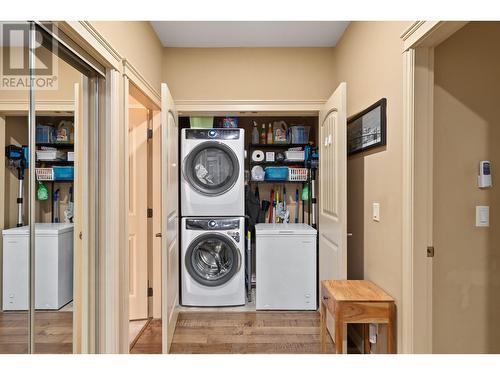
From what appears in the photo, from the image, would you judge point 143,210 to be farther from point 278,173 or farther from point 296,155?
point 296,155

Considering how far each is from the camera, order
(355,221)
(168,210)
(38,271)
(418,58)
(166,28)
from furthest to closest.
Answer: (166,28)
(355,221)
(168,210)
(418,58)
(38,271)

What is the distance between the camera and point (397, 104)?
209 centimetres

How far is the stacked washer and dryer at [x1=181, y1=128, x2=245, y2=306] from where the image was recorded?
379 cm

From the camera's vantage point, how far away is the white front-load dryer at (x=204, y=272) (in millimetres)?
3795

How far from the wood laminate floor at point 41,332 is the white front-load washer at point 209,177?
78.9 inches

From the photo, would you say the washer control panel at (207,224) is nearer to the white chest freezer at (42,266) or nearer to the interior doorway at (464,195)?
the white chest freezer at (42,266)

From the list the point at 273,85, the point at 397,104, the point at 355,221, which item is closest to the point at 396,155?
the point at 397,104

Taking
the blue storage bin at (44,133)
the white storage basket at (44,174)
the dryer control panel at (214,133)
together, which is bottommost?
the white storage basket at (44,174)

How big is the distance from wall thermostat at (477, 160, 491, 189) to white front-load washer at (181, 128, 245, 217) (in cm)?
226

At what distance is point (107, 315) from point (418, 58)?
2.22 metres

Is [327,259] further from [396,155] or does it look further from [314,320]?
[396,155]

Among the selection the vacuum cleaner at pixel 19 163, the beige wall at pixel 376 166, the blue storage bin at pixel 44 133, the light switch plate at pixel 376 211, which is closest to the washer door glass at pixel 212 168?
the beige wall at pixel 376 166

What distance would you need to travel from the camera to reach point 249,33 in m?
3.32

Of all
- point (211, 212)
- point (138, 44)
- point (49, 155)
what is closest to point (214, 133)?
point (211, 212)
